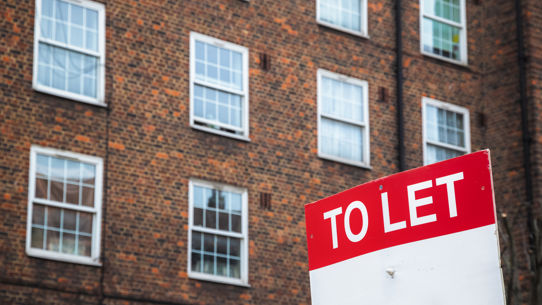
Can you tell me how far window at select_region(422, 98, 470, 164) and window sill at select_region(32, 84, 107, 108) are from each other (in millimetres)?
8090

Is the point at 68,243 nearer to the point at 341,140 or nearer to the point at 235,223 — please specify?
the point at 235,223

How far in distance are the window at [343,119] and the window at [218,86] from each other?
1.92 m

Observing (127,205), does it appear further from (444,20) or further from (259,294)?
(444,20)

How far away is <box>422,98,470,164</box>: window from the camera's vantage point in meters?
22.6

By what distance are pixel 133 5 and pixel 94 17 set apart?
2.75ft

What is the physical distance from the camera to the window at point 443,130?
74.1 ft

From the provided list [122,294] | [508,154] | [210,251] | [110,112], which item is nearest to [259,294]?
[210,251]

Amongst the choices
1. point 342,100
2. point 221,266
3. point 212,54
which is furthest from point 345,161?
point 221,266

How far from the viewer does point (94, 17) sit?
710 inches

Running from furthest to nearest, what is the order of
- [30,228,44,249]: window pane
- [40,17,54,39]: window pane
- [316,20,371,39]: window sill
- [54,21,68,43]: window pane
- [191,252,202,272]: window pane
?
1. [316,20,371,39]: window sill
2. [191,252,202,272]: window pane
3. [54,21,68,43]: window pane
4. [40,17,54,39]: window pane
5. [30,228,44,249]: window pane

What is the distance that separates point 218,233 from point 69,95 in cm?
379

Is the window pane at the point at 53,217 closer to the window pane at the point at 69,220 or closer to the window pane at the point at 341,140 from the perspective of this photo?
the window pane at the point at 69,220

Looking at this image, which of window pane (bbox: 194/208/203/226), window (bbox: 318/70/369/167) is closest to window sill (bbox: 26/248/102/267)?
window pane (bbox: 194/208/203/226)

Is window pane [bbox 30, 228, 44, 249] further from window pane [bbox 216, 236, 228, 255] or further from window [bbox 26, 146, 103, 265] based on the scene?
window pane [bbox 216, 236, 228, 255]
